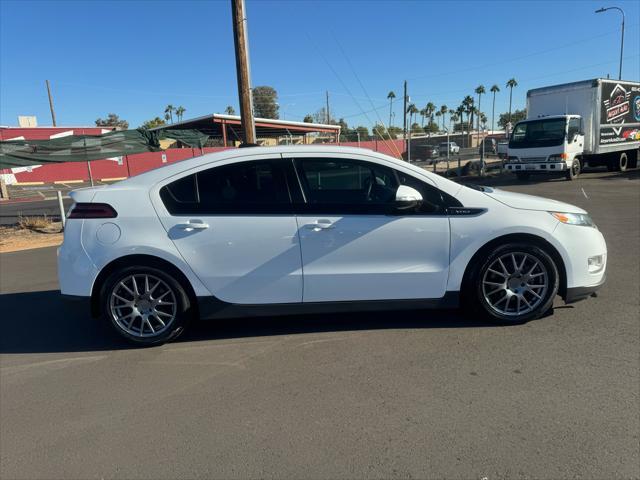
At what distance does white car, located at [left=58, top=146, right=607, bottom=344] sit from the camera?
390 centimetres

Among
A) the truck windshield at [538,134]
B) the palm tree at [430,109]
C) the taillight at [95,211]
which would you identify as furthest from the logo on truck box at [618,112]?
the palm tree at [430,109]

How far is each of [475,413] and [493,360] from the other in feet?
2.54

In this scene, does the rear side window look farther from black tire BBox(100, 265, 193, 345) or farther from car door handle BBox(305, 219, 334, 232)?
black tire BBox(100, 265, 193, 345)

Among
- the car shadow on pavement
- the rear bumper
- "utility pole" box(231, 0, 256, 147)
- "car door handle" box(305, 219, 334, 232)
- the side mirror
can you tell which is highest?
"utility pole" box(231, 0, 256, 147)

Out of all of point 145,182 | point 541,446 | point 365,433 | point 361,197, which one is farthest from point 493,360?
point 145,182

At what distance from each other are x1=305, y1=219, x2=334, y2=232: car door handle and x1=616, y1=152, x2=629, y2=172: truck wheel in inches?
855

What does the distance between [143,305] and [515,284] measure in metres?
3.23

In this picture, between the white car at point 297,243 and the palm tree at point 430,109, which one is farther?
the palm tree at point 430,109

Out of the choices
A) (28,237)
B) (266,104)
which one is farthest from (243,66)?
(266,104)

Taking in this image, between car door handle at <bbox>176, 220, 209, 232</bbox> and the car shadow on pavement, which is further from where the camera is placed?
the car shadow on pavement

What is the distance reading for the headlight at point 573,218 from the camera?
4117mm

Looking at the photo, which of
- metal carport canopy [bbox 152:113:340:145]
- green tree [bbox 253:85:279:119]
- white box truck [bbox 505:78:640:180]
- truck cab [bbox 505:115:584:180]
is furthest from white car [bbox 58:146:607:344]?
green tree [bbox 253:85:279:119]

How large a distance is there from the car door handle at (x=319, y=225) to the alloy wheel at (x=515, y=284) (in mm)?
1423

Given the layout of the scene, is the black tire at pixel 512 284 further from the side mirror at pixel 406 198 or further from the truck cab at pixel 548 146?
the truck cab at pixel 548 146
